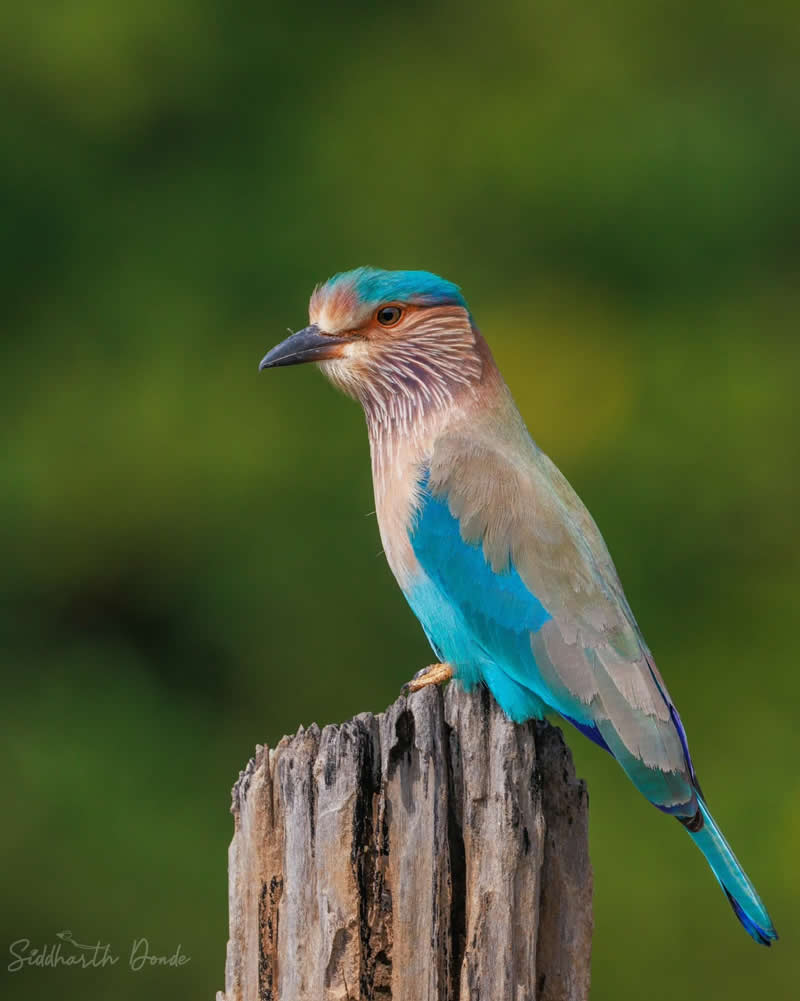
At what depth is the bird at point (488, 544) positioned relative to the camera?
170 inches

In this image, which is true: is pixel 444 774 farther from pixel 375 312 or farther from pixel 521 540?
pixel 375 312

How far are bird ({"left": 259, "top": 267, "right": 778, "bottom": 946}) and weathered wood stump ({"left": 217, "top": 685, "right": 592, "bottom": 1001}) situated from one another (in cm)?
46

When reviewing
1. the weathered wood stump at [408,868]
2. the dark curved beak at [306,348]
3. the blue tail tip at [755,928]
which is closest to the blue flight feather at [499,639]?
the blue tail tip at [755,928]

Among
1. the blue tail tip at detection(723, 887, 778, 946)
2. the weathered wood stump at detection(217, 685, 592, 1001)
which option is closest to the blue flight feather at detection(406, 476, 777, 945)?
the blue tail tip at detection(723, 887, 778, 946)

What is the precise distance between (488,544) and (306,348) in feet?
3.44

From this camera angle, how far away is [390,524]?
15.8ft

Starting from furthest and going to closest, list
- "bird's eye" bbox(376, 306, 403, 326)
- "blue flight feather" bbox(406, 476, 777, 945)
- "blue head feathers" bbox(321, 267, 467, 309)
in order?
"bird's eye" bbox(376, 306, 403, 326) < "blue head feathers" bbox(321, 267, 467, 309) < "blue flight feather" bbox(406, 476, 777, 945)

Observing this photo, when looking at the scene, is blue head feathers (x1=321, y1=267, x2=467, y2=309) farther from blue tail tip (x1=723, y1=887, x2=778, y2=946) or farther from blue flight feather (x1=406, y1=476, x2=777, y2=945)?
blue tail tip (x1=723, y1=887, x2=778, y2=946)

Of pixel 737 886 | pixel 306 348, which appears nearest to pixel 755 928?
pixel 737 886

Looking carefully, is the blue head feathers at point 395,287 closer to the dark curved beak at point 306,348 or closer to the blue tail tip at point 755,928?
the dark curved beak at point 306,348

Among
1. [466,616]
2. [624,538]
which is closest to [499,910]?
[466,616]

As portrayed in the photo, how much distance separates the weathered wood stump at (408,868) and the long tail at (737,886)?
55cm

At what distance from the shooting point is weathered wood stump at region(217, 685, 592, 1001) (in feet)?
11.7

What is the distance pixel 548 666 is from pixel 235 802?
1116 millimetres
